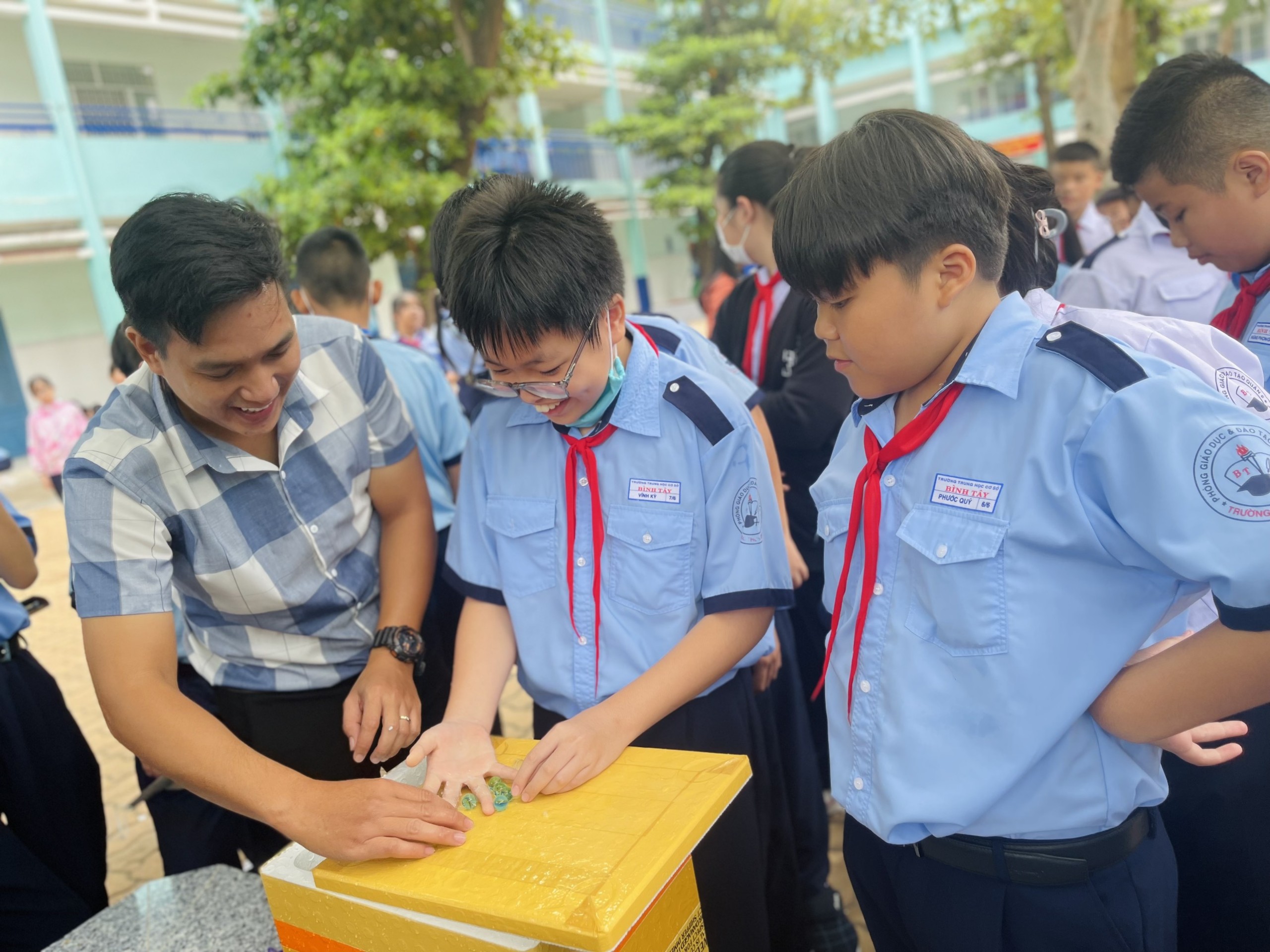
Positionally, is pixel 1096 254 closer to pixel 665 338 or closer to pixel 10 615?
pixel 665 338

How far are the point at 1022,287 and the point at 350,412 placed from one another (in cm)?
123

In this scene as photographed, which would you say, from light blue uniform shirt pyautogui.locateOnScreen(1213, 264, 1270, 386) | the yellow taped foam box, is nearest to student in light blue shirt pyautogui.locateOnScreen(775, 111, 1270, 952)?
the yellow taped foam box

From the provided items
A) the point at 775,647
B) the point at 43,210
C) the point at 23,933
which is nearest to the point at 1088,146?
the point at 775,647

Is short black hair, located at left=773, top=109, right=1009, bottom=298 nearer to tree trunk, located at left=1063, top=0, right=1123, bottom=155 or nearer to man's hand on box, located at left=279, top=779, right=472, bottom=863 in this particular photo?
man's hand on box, located at left=279, top=779, right=472, bottom=863

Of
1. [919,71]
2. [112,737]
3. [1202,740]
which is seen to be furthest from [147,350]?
[919,71]

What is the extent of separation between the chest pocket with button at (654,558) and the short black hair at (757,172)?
148cm

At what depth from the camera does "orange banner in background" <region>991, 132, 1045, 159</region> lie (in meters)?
21.4

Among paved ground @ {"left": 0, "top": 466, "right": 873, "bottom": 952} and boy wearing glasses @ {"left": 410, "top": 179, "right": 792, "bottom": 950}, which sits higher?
boy wearing glasses @ {"left": 410, "top": 179, "right": 792, "bottom": 950}

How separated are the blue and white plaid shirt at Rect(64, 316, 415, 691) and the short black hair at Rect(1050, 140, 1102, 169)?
177 inches

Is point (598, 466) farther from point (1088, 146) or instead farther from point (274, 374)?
point (1088, 146)

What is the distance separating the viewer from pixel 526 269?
138 centimetres

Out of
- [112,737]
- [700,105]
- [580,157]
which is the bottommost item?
[112,737]

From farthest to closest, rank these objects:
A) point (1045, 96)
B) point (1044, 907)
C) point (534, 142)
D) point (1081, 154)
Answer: point (534, 142)
point (1045, 96)
point (1081, 154)
point (1044, 907)

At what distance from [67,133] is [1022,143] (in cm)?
1941
